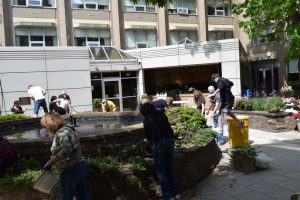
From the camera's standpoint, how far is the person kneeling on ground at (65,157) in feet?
16.8

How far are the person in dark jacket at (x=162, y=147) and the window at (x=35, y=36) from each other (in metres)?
23.9

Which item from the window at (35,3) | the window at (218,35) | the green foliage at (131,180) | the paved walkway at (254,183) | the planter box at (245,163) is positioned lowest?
the paved walkway at (254,183)

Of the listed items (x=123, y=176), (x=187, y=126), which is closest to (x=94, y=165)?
(x=123, y=176)

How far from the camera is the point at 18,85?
21453 mm

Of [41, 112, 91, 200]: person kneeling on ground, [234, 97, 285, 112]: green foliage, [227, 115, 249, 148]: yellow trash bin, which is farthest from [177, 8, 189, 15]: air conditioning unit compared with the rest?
[41, 112, 91, 200]: person kneeling on ground

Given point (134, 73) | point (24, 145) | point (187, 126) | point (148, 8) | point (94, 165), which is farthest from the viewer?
point (148, 8)

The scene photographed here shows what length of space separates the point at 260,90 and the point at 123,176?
30.9m

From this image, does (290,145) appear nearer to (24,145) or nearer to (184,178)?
(184,178)

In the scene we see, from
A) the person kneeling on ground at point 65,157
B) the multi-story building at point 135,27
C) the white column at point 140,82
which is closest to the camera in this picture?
the person kneeling on ground at point 65,157

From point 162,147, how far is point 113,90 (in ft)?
74.5

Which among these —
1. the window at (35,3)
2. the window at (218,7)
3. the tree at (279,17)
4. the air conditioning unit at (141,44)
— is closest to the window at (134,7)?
the air conditioning unit at (141,44)

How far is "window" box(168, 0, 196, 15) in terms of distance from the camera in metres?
35.8

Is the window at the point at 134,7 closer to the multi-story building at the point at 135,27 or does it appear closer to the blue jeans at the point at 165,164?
the multi-story building at the point at 135,27

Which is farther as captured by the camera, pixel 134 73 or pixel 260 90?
pixel 260 90
